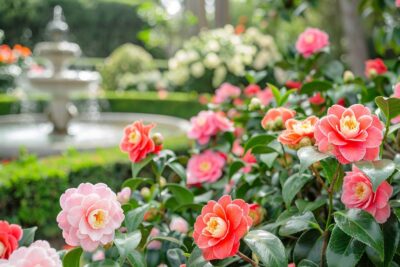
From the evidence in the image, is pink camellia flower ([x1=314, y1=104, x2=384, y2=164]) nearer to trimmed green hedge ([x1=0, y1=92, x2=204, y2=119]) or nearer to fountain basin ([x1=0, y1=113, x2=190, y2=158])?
fountain basin ([x1=0, y1=113, x2=190, y2=158])

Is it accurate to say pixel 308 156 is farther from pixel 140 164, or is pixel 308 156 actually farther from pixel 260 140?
pixel 140 164

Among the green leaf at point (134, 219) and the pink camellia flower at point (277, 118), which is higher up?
the pink camellia flower at point (277, 118)

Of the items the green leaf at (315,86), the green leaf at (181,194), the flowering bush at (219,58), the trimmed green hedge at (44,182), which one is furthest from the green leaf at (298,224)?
the flowering bush at (219,58)

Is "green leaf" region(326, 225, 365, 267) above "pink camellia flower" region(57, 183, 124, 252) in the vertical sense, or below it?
below

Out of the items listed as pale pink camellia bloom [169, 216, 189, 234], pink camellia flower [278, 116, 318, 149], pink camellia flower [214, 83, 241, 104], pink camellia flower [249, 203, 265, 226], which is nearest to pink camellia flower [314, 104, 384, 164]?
pink camellia flower [278, 116, 318, 149]

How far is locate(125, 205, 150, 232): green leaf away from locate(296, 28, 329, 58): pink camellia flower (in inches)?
41.8

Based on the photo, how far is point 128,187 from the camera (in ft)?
4.16

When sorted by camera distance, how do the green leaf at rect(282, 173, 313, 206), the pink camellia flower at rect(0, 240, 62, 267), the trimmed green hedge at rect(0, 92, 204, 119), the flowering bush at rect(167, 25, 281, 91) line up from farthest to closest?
the trimmed green hedge at rect(0, 92, 204, 119), the flowering bush at rect(167, 25, 281, 91), the green leaf at rect(282, 173, 313, 206), the pink camellia flower at rect(0, 240, 62, 267)

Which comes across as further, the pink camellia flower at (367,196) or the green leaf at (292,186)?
the green leaf at (292,186)

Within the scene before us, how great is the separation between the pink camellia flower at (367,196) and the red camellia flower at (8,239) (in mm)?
666

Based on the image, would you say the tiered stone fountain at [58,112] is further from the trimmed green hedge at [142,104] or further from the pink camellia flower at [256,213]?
the pink camellia flower at [256,213]

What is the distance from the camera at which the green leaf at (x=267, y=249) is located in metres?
0.84

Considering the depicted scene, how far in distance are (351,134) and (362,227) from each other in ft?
0.55

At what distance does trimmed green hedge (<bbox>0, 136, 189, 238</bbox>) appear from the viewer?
2803 mm
